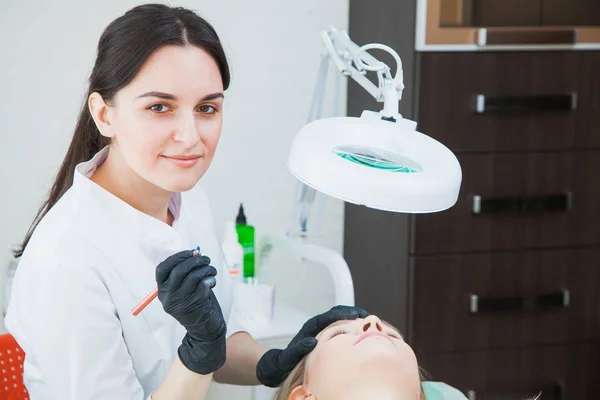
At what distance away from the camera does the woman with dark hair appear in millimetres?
1405

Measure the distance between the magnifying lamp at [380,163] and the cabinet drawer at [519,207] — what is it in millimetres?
1021

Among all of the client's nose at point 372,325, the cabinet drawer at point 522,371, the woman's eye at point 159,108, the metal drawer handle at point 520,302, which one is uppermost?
the woman's eye at point 159,108

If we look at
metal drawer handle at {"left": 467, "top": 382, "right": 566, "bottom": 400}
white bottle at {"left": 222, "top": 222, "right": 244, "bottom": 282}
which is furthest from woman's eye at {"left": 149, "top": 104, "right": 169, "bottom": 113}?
metal drawer handle at {"left": 467, "top": 382, "right": 566, "bottom": 400}

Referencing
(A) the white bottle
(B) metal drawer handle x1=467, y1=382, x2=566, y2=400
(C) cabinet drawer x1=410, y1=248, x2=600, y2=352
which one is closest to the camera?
(A) the white bottle

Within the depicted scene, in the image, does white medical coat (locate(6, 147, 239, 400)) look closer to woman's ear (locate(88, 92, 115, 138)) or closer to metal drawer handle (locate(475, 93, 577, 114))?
woman's ear (locate(88, 92, 115, 138))

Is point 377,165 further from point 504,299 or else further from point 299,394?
point 504,299

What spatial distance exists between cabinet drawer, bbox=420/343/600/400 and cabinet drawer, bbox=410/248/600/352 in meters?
0.03

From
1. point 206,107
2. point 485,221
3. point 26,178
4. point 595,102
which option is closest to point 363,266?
point 485,221

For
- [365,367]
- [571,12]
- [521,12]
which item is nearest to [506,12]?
[521,12]

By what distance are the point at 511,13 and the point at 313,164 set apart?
135cm

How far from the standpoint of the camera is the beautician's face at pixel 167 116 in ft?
4.79

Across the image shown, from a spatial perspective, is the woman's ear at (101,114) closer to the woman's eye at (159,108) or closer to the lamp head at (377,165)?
the woman's eye at (159,108)

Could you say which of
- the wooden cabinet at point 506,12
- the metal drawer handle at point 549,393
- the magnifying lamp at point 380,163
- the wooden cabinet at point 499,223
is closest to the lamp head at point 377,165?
the magnifying lamp at point 380,163

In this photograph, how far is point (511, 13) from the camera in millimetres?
2342
